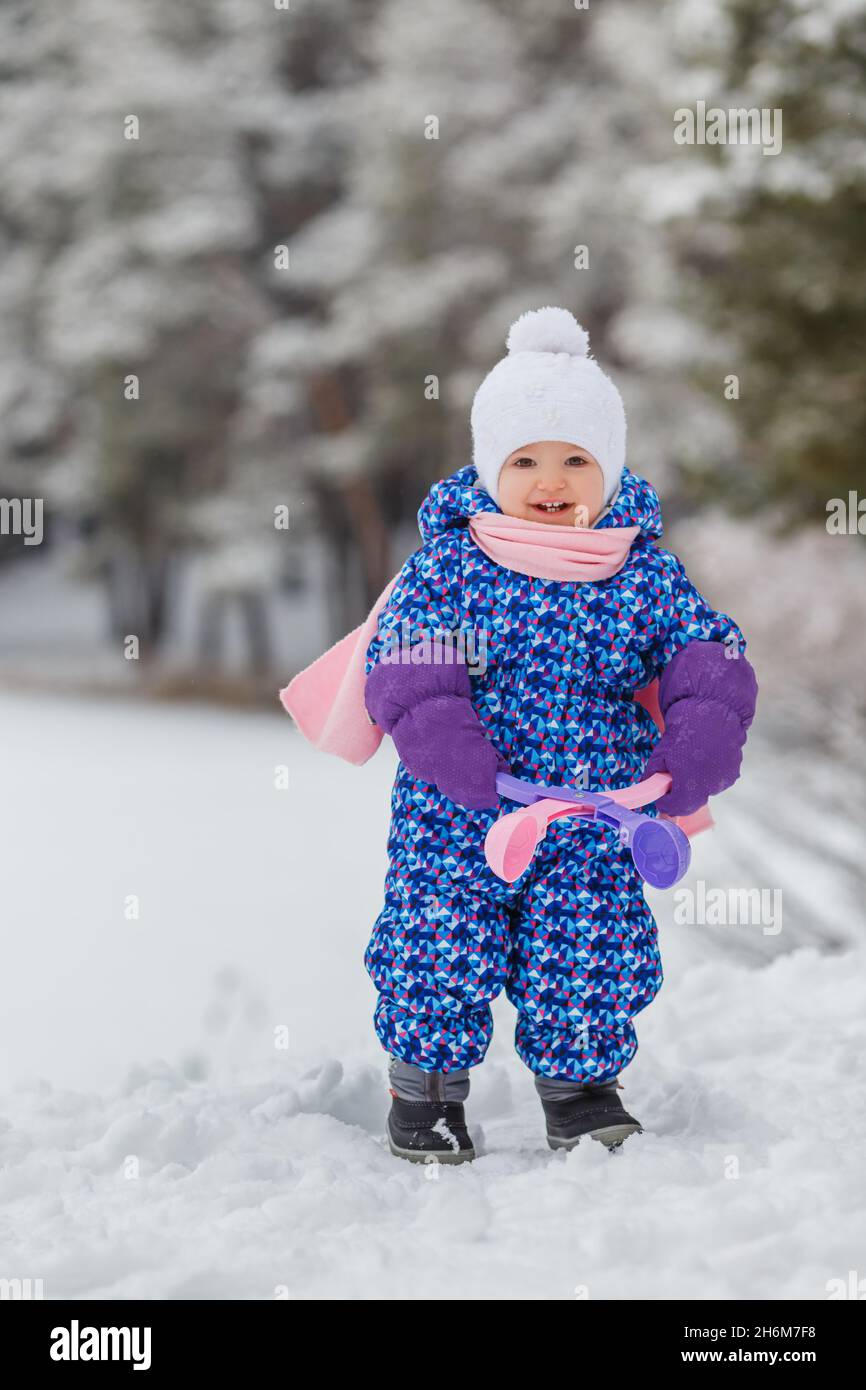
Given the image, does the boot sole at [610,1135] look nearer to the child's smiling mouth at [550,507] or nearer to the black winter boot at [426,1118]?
the black winter boot at [426,1118]

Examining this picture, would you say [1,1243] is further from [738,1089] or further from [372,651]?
[738,1089]

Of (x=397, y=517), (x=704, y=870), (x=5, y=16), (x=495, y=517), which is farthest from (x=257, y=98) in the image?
(x=495, y=517)

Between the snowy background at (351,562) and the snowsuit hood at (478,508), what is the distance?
1.07m

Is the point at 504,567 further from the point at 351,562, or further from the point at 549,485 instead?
the point at 351,562

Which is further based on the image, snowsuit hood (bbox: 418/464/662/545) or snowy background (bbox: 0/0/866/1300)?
snowsuit hood (bbox: 418/464/662/545)

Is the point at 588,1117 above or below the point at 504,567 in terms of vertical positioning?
below

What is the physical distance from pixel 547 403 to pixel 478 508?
214 mm

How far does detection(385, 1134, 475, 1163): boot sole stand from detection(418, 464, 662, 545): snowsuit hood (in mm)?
1059

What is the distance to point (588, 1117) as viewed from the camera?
7.89 ft

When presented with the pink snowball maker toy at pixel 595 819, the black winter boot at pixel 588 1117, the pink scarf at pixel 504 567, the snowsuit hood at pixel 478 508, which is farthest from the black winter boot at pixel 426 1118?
the snowsuit hood at pixel 478 508

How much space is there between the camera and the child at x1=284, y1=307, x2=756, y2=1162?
7.77 feet

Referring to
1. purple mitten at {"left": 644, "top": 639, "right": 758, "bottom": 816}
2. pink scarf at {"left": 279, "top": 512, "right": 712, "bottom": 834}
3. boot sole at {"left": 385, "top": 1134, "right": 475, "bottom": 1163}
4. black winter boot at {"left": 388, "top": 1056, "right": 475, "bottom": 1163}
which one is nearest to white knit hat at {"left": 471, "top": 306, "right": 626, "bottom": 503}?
pink scarf at {"left": 279, "top": 512, "right": 712, "bottom": 834}

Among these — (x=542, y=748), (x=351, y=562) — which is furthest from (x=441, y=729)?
(x=351, y=562)

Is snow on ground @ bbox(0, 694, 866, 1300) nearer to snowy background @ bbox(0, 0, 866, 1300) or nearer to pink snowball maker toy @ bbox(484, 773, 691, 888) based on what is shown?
snowy background @ bbox(0, 0, 866, 1300)
